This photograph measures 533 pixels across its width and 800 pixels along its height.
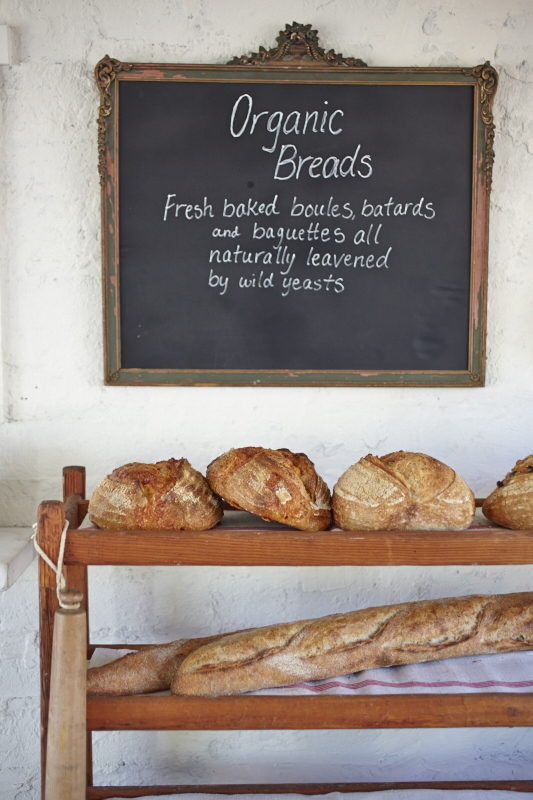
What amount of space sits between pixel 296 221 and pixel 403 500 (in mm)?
890

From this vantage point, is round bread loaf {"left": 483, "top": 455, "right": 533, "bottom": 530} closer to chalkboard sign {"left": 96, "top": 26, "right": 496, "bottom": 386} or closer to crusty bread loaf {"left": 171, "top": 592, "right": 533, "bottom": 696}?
crusty bread loaf {"left": 171, "top": 592, "right": 533, "bottom": 696}

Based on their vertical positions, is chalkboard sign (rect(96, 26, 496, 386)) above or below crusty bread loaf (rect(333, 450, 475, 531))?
above

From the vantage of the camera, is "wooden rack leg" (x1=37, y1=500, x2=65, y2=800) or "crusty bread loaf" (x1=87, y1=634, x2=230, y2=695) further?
"crusty bread loaf" (x1=87, y1=634, x2=230, y2=695)

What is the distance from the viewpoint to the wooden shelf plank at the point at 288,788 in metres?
1.60

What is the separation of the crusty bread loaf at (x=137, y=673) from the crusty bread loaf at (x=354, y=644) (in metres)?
0.06

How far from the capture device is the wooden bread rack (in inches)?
49.5

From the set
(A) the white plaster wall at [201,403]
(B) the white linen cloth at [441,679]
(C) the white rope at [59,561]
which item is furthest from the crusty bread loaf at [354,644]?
(A) the white plaster wall at [201,403]

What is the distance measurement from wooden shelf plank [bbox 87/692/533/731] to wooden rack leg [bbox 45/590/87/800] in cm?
7

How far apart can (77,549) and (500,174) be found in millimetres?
1511

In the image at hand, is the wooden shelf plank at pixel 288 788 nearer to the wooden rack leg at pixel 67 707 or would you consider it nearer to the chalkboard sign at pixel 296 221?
the wooden rack leg at pixel 67 707

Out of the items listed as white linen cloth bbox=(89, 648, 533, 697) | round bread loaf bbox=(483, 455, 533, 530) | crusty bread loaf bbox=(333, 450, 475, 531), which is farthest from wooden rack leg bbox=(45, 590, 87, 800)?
round bread loaf bbox=(483, 455, 533, 530)

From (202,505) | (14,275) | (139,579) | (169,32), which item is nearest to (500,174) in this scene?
(169,32)

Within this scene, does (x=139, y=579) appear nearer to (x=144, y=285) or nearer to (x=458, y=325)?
(x=144, y=285)

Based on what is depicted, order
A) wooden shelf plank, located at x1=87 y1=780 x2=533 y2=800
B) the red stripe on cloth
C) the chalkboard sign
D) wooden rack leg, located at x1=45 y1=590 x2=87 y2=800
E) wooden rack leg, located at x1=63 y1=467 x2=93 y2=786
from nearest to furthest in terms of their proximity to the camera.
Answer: wooden rack leg, located at x1=45 y1=590 x2=87 y2=800
the red stripe on cloth
wooden rack leg, located at x1=63 y1=467 x2=93 y2=786
wooden shelf plank, located at x1=87 y1=780 x2=533 y2=800
the chalkboard sign
